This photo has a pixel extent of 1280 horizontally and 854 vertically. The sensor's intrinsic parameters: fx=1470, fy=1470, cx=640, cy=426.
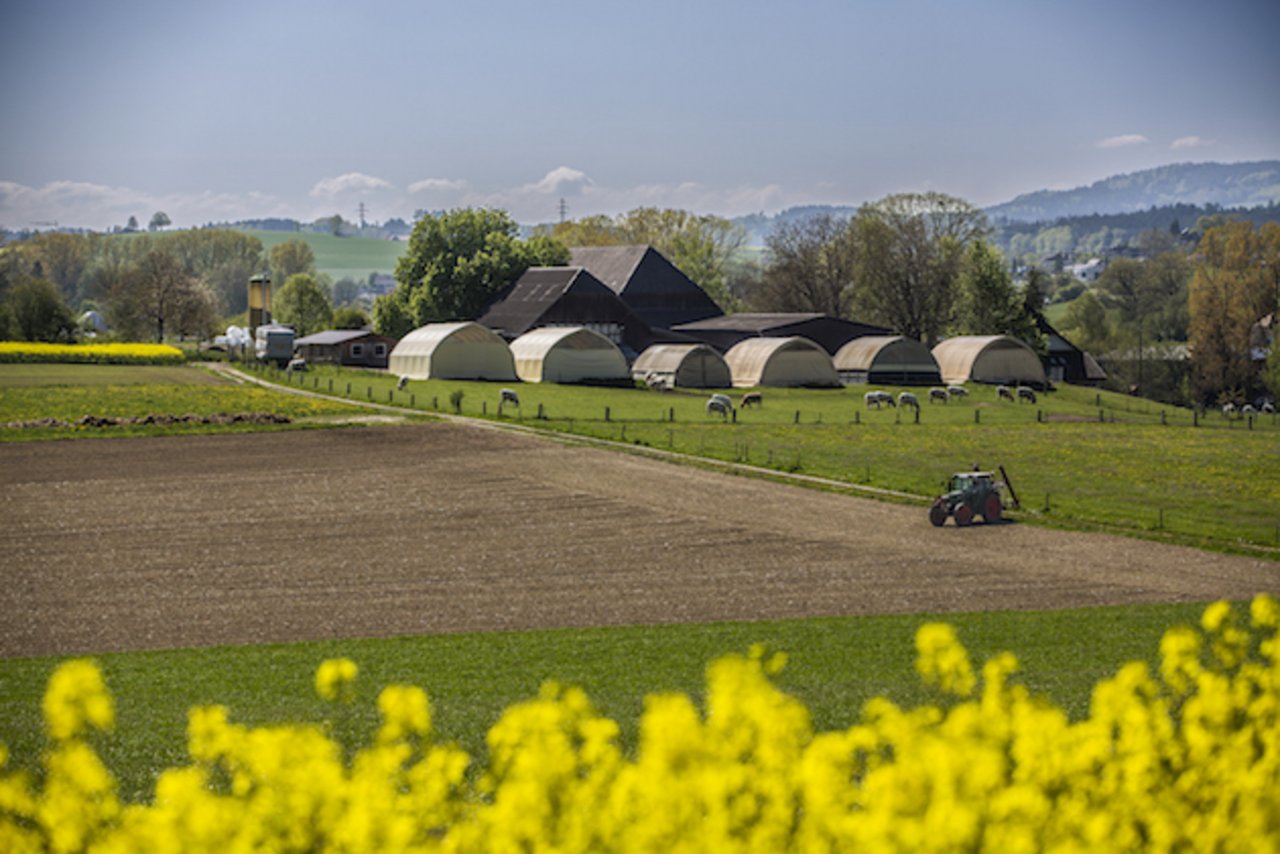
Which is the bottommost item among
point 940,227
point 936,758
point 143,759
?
point 143,759

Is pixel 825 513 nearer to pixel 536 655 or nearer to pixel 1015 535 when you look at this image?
pixel 1015 535

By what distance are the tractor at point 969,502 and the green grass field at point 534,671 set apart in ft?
38.0

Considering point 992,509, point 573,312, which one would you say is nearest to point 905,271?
point 573,312

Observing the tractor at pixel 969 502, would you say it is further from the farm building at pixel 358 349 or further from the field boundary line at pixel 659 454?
the farm building at pixel 358 349

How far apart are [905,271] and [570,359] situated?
53078 millimetres

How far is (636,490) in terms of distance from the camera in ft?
142

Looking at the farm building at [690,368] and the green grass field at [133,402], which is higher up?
the farm building at [690,368]

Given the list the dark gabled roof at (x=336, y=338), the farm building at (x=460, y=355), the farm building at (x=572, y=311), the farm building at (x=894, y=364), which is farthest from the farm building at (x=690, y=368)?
the dark gabled roof at (x=336, y=338)

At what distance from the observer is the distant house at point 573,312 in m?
102

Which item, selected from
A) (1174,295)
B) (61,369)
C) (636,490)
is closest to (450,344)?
(61,369)

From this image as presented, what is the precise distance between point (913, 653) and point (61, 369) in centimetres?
7713

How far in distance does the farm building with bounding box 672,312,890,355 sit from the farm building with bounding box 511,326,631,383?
21.1 m

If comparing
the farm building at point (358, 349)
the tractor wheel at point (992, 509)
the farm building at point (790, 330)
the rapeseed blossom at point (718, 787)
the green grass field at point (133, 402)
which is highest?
the farm building at point (790, 330)

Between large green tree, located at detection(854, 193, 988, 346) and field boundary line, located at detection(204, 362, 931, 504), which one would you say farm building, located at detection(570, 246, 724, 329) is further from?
field boundary line, located at detection(204, 362, 931, 504)
